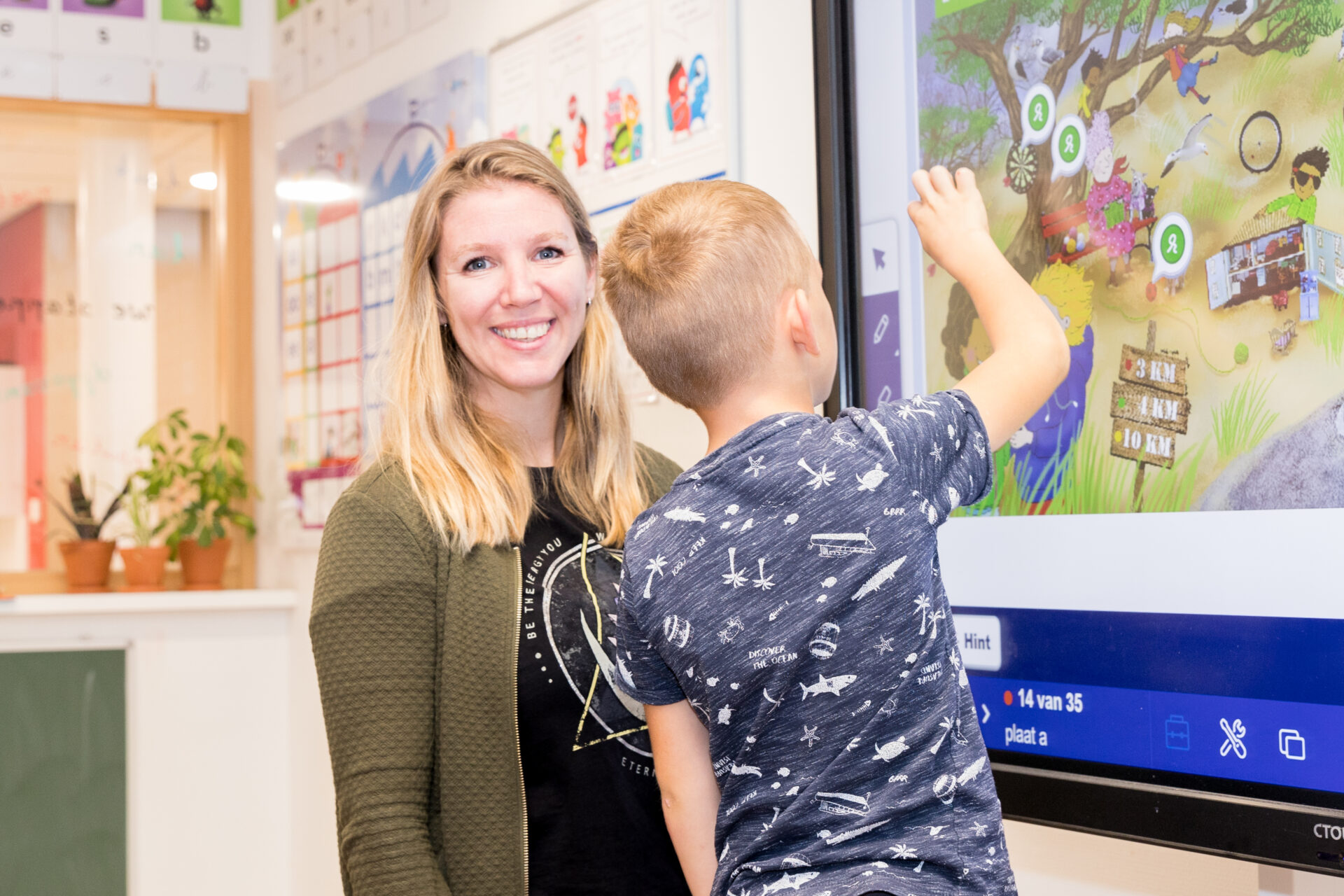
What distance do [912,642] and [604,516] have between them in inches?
20.6

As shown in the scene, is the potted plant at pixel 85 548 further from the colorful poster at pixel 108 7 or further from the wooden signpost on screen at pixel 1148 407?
the wooden signpost on screen at pixel 1148 407

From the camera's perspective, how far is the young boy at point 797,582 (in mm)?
971

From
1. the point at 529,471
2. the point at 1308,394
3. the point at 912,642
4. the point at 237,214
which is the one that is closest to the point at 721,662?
the point at 912,642

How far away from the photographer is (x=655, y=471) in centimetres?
159

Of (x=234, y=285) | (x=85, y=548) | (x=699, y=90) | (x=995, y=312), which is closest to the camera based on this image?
(x=995, y=312)

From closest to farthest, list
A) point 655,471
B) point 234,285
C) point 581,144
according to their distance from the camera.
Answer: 1. point 655,471
2. point 581,144
3. point 234,285

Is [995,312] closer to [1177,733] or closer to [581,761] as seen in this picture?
[1177,733]

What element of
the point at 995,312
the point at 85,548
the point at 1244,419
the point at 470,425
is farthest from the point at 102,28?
the point at 1244,419

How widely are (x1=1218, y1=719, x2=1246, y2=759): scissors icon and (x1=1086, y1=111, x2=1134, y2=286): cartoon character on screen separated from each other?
455 mm

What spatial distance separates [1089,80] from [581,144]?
3.63 feet

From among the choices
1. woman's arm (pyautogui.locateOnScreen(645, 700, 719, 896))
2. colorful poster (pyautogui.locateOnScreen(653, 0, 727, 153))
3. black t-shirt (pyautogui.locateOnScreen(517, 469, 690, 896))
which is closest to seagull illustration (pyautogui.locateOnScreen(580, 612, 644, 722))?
black t-shirt (pyautogui.locateOnScreen(517, 469, 690, 896))

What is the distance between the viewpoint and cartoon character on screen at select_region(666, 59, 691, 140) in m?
2.00

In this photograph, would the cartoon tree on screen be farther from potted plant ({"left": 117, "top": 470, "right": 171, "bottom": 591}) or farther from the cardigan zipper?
potted plant ({"left": 117, "top": 470, "right": 171, "bottom": 591})

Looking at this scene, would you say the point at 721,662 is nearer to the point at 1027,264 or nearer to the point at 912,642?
the point at 912,642
